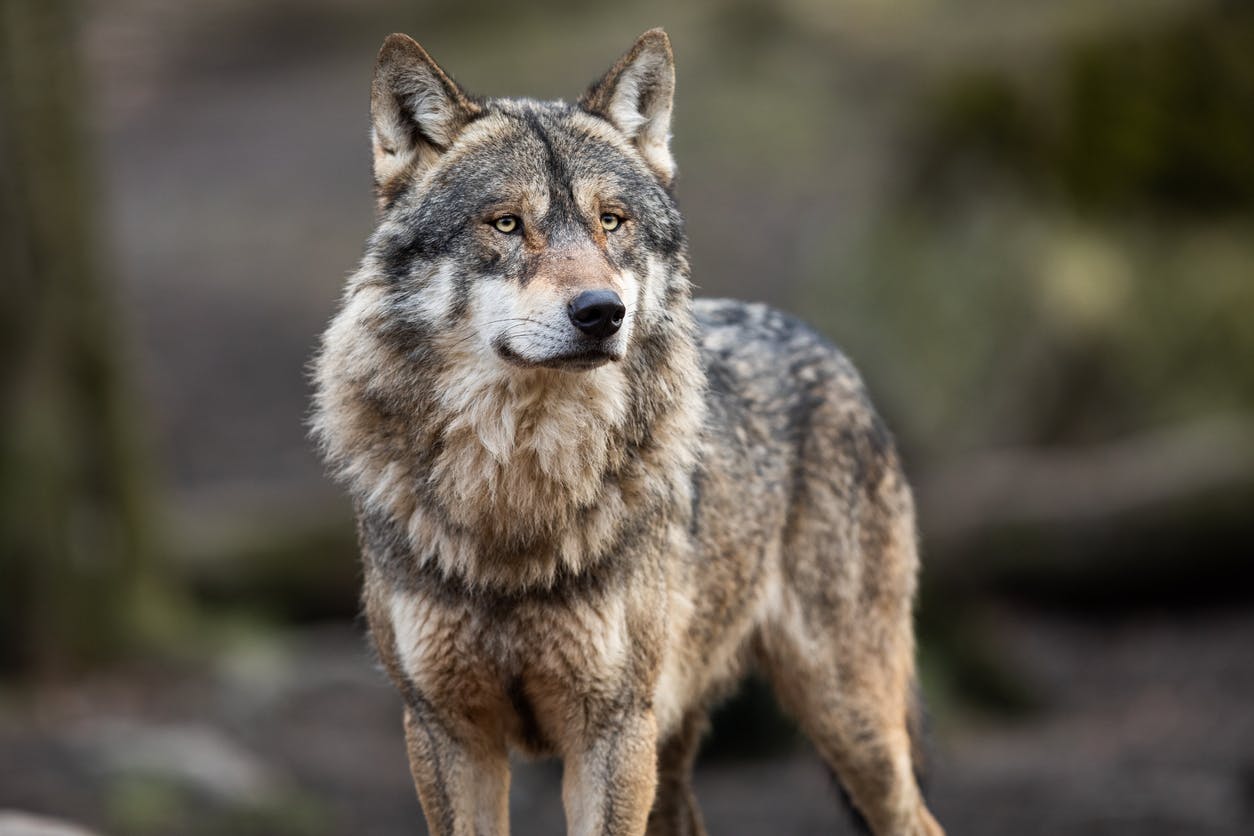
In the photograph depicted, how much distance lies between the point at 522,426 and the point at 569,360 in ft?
1.16

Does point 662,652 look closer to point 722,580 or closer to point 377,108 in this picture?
point 722,580

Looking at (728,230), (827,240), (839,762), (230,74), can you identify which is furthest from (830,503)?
(230,74)

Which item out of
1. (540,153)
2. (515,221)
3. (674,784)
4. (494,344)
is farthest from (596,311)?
(674,784)

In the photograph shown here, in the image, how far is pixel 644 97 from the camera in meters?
4.50

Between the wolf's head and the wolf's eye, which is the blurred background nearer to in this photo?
the wolf's head

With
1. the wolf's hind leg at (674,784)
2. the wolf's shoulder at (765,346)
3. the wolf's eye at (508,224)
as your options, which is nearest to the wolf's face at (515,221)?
the wolf's eye at (508,224)

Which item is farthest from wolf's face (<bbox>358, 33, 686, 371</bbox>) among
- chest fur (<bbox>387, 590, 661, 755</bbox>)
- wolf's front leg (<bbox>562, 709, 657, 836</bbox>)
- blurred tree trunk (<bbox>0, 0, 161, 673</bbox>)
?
blurred tree trunk (<bbox>0, 0, 161, 673</bbox>)

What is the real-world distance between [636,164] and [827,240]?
9793mm

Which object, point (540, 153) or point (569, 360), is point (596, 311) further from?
point (540, 153)

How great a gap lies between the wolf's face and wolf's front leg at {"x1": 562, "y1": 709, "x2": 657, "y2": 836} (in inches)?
Answer: 40.4

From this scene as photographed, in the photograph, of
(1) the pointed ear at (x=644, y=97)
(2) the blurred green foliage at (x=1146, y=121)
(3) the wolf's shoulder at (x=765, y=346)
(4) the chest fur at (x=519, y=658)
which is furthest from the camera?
(2) the blurred green foliage at (x=1146, y=121)

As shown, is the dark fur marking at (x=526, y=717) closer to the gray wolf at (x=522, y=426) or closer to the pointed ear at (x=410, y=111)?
the gray wolf at (x=522, y=426)

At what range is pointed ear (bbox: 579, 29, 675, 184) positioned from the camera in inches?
173

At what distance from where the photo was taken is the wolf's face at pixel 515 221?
3879 mm
